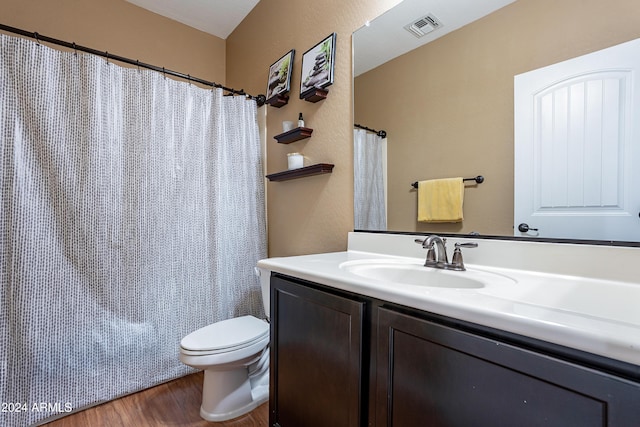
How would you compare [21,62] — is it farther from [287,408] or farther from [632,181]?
[632,181]

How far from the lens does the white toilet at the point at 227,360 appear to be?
54.0 inches

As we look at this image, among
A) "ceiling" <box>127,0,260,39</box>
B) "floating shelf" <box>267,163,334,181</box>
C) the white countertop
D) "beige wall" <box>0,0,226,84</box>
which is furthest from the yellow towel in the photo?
"beige wall" <box>0,0,226,84</box>

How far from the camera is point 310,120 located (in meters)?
1.78

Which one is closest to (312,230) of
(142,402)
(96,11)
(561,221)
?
(561,221)

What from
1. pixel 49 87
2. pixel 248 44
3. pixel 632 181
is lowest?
pixel 632 181

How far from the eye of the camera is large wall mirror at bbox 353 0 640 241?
2.97ft

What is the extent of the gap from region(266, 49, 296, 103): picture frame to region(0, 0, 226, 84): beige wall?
0.94 meters

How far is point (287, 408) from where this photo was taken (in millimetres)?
1098

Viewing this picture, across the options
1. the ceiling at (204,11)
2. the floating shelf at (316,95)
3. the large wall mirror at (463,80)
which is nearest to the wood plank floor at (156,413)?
the large wall mirror at (463,80)

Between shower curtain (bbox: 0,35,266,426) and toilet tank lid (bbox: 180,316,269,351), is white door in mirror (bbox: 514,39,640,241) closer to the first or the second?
toilet tank lid (bbox: 180,316,269,351)

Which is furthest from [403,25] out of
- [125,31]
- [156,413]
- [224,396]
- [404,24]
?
[156,413]

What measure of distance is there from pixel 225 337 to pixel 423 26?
5.66 ft

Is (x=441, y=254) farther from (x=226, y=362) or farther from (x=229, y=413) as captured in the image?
(x=229, y=413)

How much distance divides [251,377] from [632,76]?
2.04 metres
